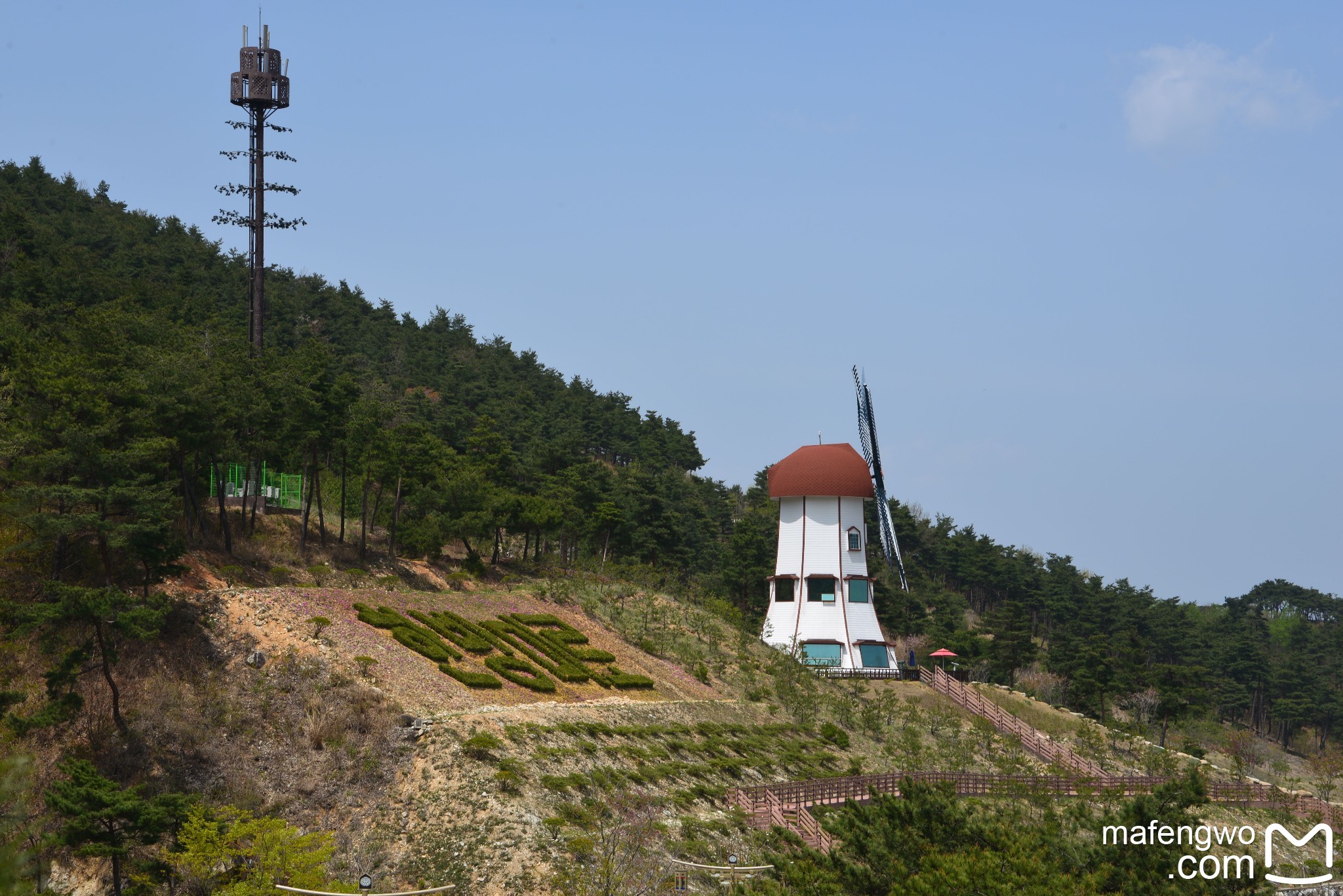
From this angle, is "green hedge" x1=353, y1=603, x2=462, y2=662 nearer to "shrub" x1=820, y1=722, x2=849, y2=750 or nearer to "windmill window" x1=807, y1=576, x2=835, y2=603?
"shrub" x1=820, y1=722, x2=849, y2=750

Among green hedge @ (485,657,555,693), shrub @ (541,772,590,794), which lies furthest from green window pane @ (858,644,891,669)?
shrub @ (541,772,590,794)

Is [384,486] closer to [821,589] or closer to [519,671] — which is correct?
[519,671]

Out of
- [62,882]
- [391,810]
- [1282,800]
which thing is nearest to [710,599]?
[1282,800]

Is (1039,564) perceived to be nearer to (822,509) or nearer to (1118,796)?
(822,509)

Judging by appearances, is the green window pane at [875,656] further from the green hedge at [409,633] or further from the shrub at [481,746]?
the shrub at [481,746]

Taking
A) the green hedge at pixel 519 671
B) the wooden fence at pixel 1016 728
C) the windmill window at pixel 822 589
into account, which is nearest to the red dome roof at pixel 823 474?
the windmill window at pixel 822 589

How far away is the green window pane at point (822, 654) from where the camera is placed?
58875mm

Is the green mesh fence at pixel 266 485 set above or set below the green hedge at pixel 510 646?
above

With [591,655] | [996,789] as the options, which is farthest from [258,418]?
[996,789]

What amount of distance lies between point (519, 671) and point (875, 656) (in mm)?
28880

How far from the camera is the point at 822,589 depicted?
61.2 metres

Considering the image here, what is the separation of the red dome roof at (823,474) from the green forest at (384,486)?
315 inches

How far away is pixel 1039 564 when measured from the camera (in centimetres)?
13012

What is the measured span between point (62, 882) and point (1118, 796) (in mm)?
26901
